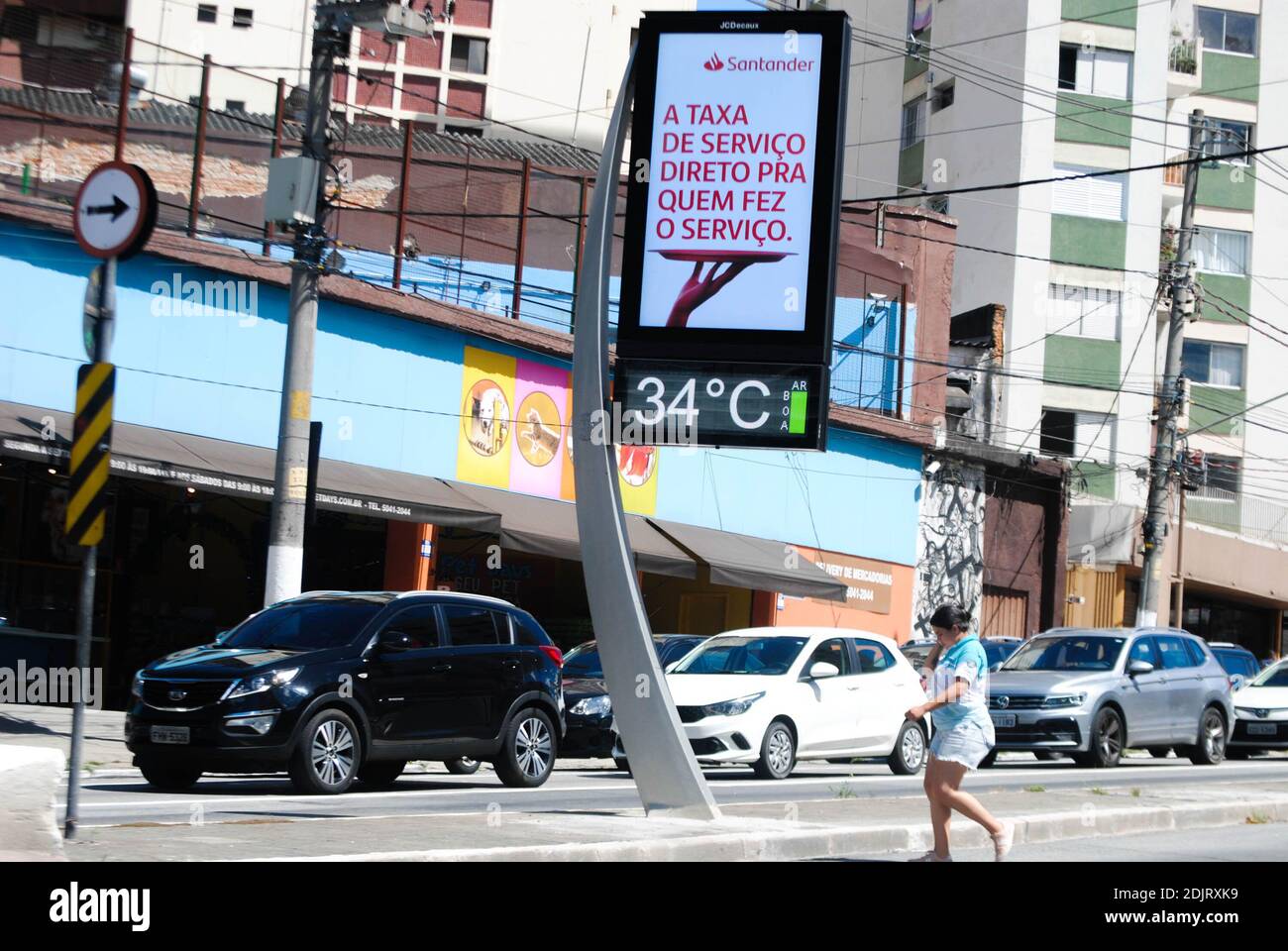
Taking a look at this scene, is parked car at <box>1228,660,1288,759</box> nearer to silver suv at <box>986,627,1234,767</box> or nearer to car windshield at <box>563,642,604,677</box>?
silver suv at <box>986,627,1234,767</box>

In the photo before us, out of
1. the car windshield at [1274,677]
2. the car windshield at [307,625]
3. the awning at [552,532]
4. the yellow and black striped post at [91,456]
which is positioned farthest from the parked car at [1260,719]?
the yellow and black striped post at [91,456]

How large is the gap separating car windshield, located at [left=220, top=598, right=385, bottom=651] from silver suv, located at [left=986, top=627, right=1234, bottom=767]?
9.27 meters

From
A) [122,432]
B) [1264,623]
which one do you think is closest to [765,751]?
[122,432]

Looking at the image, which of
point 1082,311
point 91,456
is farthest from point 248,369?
point 1082,311

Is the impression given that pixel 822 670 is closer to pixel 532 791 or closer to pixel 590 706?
pixel 590 706

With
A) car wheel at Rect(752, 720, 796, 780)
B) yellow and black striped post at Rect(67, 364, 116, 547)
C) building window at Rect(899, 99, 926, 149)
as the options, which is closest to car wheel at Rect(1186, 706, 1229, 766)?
car wheel at Rect(752, 720, 796, 780)

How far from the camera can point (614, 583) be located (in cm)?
1195

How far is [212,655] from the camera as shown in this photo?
14.1 metres

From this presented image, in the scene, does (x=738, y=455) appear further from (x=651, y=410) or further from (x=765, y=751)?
(x=651, y=410)

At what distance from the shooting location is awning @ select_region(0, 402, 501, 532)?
1986 cm

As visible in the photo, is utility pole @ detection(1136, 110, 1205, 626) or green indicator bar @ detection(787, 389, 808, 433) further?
utility pole @ detection(1136, 110, 1205, 626)

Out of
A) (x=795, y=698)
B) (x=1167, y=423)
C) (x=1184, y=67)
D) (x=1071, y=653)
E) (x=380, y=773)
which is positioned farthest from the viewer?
(x=1184, y=67)

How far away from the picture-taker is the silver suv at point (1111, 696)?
20.9 m

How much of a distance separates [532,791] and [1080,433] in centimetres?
3598
